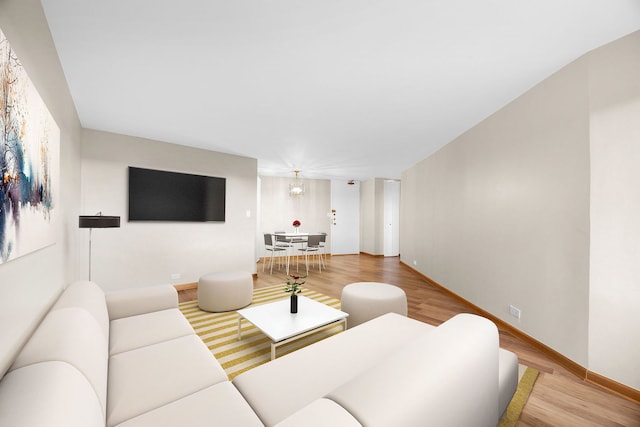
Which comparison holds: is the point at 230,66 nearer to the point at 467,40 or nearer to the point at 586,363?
the point at 467,40

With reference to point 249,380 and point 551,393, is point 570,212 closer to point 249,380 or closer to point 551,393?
point 551,393

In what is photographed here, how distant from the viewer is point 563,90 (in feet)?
7.32

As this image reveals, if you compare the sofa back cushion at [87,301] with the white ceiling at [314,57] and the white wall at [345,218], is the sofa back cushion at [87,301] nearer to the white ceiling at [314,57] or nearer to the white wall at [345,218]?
the white ceiling at [314,57]

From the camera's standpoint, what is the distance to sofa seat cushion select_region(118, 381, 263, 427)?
104 cm

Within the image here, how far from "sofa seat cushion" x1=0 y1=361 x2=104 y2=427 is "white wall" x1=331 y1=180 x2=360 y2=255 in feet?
24.9

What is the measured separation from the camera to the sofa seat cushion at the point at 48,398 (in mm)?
679

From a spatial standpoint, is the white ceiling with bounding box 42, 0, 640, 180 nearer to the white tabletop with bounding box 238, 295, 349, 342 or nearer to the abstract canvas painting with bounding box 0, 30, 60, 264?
the abstract canvas painting with bounding box 0, 30, 60, 264

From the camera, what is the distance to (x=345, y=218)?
342 inches

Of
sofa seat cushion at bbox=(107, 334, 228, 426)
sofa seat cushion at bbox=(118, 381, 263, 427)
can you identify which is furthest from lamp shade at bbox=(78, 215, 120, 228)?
sofa seat cushion at bbox=(118, 381, 263, 427)

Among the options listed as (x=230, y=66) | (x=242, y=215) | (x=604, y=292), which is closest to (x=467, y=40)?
(x=230, y=66)

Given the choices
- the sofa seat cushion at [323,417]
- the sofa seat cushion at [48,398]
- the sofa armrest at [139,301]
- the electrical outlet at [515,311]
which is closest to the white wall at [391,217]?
the electrical outlet at [515,311]

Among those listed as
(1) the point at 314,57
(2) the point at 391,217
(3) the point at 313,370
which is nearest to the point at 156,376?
(3) the point at 313,370

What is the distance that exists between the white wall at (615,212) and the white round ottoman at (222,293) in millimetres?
Answer: 3407

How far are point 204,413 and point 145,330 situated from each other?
3.75ft
